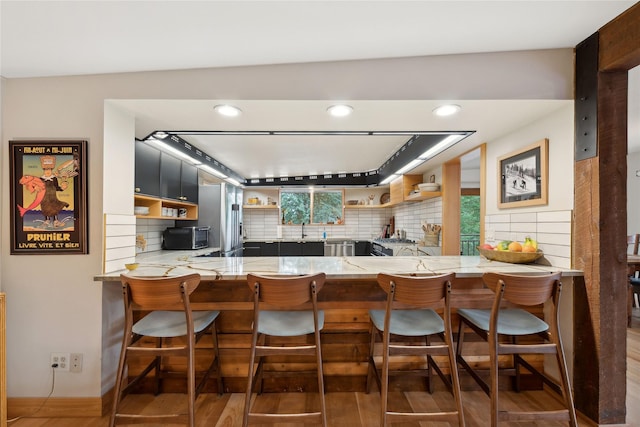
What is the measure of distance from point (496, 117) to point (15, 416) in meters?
3.76

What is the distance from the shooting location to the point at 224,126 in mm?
2291

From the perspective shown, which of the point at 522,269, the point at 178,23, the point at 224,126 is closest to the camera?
the point at 178,23

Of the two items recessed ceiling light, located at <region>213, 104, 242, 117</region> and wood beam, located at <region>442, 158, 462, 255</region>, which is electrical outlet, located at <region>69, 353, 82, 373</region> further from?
wood beam, located at <region>442, 158, 462, 255</region>

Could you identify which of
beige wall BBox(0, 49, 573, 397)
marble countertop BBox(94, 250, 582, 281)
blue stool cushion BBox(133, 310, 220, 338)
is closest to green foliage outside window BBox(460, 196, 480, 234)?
marble countertop BBox(94, 250, 582, 281)

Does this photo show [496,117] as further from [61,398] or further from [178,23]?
[61,398]

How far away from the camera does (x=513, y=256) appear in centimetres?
218

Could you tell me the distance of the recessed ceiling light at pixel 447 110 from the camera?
1.92 meters

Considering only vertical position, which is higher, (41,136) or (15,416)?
(41,136)

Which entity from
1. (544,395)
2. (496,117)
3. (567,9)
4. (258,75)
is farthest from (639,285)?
(258,75)

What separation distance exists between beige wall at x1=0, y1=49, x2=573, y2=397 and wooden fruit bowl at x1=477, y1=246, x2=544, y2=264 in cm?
107

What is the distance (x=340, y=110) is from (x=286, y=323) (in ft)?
4.62

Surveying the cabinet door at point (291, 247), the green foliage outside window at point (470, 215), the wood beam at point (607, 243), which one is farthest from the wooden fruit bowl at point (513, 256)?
the green foliage outside window at point (470, 215)

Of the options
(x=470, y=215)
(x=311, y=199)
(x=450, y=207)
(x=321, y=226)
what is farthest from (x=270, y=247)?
(x=470, y=215)

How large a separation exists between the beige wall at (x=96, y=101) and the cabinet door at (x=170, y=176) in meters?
1.13
